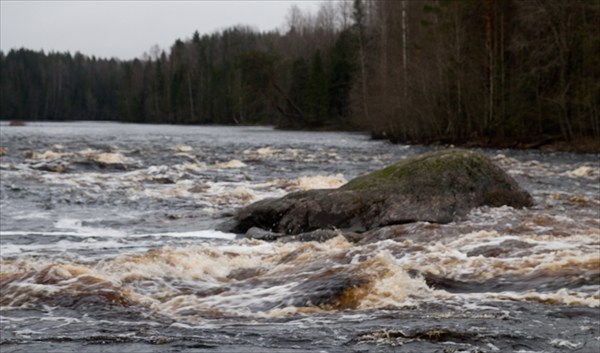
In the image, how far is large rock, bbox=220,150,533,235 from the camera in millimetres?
10984

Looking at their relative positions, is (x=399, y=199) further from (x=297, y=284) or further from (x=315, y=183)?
(x=315, y=183)

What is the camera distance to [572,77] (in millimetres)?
31625

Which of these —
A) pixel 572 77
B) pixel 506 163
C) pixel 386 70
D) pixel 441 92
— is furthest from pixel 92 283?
pixel 386 70

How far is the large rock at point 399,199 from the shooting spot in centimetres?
1098

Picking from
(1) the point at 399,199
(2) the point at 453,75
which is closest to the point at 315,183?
(1) the point at 399,199

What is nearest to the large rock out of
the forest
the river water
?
the river water

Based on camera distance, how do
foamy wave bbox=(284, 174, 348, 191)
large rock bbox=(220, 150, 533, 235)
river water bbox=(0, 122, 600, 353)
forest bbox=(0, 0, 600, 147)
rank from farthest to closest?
forest bbox=(0, 0, 600, 147) → foamy wave bbox=(284, 174, 348, 191) → large rock bbox=(220, 150, 533, 235) → river water bbox=(0, 122, 600, 353)

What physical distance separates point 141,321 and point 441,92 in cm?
3303

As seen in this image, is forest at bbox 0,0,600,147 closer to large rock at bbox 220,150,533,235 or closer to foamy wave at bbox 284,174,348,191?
foamy wave at bbox 284,174,348,191

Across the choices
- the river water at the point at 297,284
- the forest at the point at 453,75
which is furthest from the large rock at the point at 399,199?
the forest at the point at 453,75

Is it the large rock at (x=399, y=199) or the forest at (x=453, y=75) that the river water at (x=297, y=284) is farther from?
the forest at (x=453, y=75)

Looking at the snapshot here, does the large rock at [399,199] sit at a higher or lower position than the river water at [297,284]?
higher

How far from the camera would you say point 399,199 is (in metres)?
11.3

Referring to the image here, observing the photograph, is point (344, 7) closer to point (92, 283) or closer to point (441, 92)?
point (441, 92)
